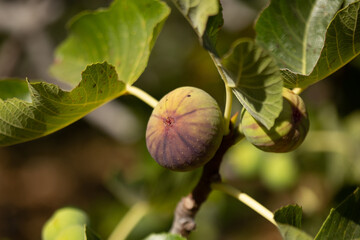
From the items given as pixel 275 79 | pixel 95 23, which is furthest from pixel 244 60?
pixel 95 23

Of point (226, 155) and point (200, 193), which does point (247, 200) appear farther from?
point (226, 155)

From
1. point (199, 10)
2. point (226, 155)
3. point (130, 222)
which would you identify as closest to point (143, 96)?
point (199, 10)

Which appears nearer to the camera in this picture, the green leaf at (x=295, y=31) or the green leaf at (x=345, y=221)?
the green leaf at (x=345, y=221)

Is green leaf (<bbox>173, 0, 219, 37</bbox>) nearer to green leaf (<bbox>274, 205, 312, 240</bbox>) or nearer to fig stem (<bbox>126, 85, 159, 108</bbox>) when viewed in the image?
fig stem (<bbox>126, 85, 159, 108</bbox>)

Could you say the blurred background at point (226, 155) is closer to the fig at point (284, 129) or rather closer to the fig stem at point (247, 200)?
the fig stem at point (247, 200)

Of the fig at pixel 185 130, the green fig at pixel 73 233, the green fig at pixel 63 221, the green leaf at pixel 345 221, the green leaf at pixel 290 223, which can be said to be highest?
the fig at pixel 185 130

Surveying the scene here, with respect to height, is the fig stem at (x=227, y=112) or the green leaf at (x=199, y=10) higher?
the green leaf at (x=199, y=10)

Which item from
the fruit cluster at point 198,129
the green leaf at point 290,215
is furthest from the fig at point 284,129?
the green leaf at point 290,215
